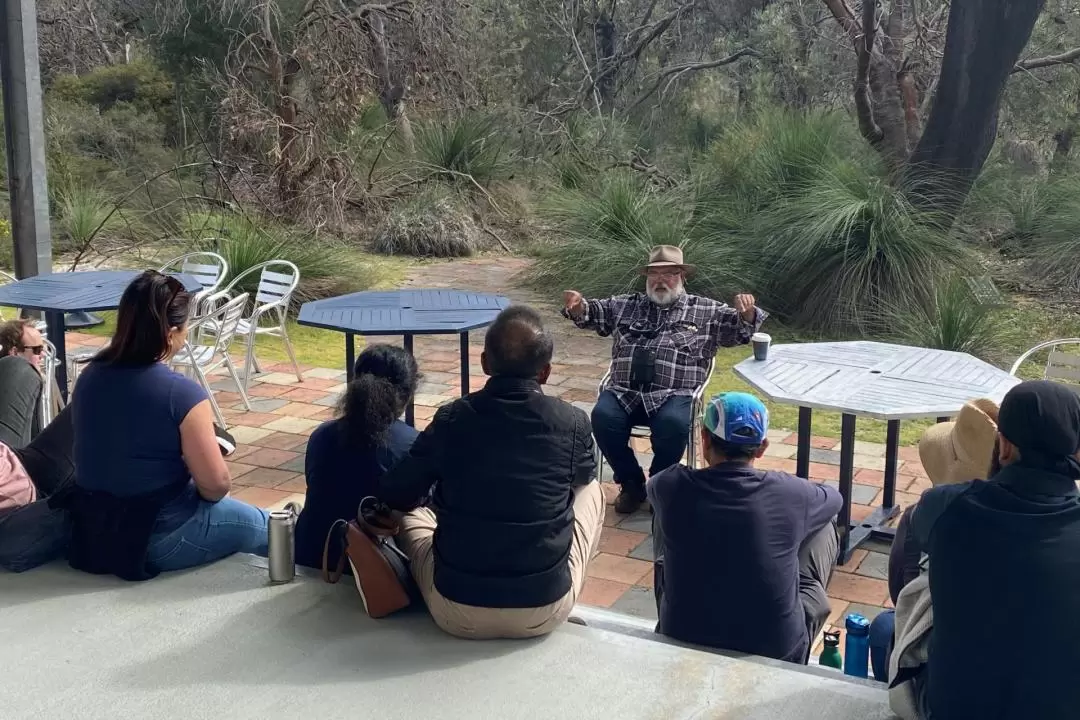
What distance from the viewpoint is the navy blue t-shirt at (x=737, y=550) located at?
8.18 feet

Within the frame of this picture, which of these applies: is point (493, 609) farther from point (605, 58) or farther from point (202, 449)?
point (605, 58)

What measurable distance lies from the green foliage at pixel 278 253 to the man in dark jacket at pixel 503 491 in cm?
554

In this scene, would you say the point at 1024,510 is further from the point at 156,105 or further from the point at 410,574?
the point at 156,105

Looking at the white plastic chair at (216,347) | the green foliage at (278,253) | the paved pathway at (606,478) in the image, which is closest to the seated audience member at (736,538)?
the paved pathway at (606,478)

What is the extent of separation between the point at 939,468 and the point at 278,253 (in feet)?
20.4

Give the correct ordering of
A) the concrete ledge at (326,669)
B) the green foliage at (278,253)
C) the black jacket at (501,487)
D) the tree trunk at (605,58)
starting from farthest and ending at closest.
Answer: the tree trunk at (605,58) → the green foliage at (278,253) → the black jacket at (501,487) → the concrete ledge at (326,669)

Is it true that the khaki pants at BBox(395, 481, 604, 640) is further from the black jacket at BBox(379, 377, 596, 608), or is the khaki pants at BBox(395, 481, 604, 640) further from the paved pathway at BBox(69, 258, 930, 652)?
the paved pathway at BBox(69, 258, 930, 652)

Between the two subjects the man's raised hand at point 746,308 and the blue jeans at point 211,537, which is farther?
the man's raised hand at point 746,308

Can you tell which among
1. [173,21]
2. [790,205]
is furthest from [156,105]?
[790,205]

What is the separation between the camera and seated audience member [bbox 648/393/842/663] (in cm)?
250

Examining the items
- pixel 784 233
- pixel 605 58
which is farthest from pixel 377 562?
pixel 605 58

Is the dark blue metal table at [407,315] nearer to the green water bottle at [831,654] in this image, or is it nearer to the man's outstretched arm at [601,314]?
the man's outstretched arm at [601,314]

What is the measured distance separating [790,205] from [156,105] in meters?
10.6

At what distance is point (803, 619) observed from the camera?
2668 mm
